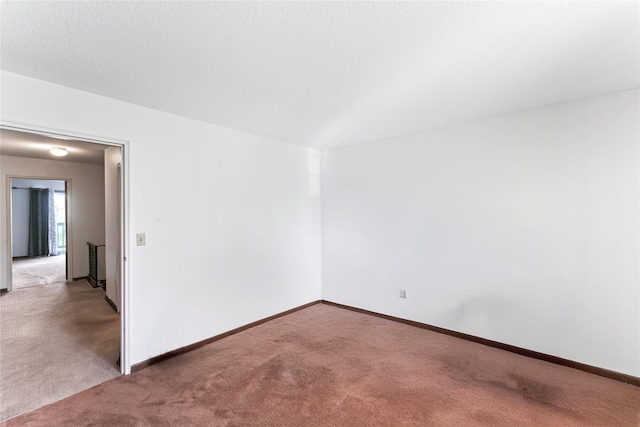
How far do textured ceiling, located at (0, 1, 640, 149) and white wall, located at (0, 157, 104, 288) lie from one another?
178 inches

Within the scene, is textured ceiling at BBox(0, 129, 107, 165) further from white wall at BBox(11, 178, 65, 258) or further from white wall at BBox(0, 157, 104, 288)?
white wall at BBox(11, 178, 65, 258)

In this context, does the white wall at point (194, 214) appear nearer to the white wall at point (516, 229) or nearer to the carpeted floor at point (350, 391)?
the carpeted floor at point (350, 391)

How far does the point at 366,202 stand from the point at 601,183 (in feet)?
7.61

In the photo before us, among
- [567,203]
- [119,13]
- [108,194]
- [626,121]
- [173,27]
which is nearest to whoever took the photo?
[119,13]

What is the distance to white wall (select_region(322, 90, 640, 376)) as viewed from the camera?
242cm

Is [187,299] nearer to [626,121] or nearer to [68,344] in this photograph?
[68,344]

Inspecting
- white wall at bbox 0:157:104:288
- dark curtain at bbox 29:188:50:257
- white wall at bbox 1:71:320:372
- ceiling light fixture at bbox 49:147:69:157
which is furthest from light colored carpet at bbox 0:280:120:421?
dark curtain at bbox 29:188:50:257

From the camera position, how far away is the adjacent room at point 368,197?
163 centimetres

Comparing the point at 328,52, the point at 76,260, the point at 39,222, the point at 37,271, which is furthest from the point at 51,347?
the point at 39,222


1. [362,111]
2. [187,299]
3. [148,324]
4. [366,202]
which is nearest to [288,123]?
[362,111]

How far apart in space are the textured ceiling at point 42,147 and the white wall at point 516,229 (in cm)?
354

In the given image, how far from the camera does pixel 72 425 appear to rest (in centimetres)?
187

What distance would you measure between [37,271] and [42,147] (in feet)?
12.7

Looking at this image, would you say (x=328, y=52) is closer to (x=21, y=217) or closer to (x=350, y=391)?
(x=350, y=391)
